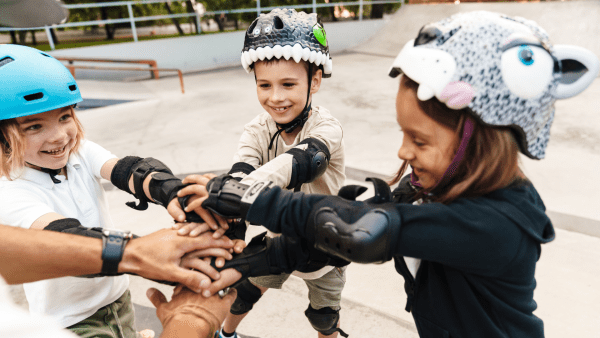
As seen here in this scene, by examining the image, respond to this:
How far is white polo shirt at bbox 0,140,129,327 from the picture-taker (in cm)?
149

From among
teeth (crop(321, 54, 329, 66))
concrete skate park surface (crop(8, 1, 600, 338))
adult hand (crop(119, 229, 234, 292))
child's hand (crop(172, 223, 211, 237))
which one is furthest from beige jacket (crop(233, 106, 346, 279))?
concrete skate park surface (crop(8, 1, 600, 338))

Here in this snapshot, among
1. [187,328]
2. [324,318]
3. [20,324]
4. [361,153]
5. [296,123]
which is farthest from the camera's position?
[361,153]

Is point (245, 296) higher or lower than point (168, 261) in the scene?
lower

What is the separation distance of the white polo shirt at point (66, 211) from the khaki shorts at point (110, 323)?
0.04m

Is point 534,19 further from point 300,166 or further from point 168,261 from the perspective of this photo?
point 168,261

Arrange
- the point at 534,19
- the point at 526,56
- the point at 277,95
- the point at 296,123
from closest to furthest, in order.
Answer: the point at 526,56
the point at 277,95
the point at 296,123
the point at 534,19

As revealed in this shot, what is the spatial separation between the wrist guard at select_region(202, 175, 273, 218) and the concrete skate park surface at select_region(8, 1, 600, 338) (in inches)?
57.5

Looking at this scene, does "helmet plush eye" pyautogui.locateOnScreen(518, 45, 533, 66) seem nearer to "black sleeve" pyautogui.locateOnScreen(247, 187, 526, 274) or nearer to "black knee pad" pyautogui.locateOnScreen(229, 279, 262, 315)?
"black sleeve" pyautogui.locateOnScreen(247, 187, 526, 274)

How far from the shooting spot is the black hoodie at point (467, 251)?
1023mm

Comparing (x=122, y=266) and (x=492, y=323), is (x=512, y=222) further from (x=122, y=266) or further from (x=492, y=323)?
(x=122, y=266)

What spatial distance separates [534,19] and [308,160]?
46.0 feet

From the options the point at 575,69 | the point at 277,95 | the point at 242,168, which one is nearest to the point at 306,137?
the point at 277,95

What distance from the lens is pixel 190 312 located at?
1.36m

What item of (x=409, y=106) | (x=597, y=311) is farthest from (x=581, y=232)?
(x=409, y=106)
